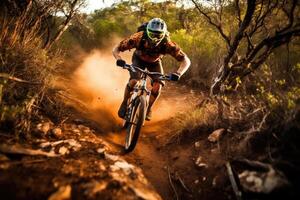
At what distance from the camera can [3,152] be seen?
288 cm

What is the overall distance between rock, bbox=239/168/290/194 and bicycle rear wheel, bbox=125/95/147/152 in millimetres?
1706

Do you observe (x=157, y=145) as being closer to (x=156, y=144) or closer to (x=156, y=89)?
(x=156, y=144)

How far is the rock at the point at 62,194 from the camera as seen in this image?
7.81 feet

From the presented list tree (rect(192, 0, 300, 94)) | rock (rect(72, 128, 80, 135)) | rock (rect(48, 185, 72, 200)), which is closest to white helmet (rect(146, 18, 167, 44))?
tree (rect(192, 0, 300, 94))

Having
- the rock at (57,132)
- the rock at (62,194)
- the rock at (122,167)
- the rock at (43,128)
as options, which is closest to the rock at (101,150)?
the rock at (122,167)

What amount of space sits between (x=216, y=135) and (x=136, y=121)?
131 centimetres

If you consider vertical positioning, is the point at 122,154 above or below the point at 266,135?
below

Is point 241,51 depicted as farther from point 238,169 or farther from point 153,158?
point 238,169

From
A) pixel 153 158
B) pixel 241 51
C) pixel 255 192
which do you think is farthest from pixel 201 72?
pixel 255 192

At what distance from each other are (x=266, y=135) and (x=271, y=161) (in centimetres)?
51

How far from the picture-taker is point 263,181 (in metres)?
2.80

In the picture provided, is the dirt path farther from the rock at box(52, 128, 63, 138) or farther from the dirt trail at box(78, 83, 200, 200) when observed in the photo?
the rock at box(52, 128, 63, 138)

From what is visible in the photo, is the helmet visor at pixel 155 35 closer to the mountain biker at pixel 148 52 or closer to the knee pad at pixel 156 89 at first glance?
the mountain biker at pixel 148 52

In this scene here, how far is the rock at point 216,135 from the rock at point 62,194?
7.71 ft
